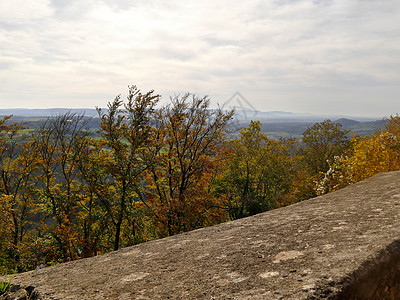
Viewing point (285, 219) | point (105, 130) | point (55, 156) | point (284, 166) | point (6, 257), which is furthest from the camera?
point (284, 166)

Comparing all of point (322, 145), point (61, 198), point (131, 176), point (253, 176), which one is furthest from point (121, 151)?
point (322, 145)

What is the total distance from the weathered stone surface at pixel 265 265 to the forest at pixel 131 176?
35.3 ft

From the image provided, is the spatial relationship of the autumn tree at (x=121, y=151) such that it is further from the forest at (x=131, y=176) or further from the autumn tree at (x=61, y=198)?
the autumn tree at (x=61, y=198)

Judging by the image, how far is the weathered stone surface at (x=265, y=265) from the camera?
80.7 inches

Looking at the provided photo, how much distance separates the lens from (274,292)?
78.4 inches

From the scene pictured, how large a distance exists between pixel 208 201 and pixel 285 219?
20.2m

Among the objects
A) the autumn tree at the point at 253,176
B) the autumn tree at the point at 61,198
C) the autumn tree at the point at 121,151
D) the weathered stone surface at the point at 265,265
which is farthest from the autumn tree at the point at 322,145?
the weathered stone surface at the point at 265,265

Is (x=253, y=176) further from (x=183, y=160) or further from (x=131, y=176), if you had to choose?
(x=131, y=176)

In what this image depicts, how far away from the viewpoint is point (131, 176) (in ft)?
56.3

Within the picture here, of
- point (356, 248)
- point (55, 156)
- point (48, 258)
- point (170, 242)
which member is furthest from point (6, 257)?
point (356, 248)

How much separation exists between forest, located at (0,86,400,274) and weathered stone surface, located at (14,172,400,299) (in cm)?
1077

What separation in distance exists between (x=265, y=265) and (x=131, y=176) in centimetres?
1548

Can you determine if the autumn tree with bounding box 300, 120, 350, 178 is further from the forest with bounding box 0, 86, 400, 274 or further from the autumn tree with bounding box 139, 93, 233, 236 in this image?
the autumn tree with bounding box 139, 93, 233, 236

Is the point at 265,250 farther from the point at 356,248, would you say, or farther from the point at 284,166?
the point at 284,166
